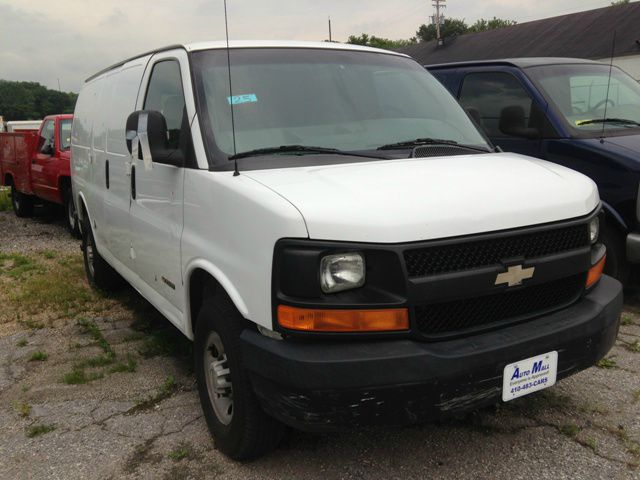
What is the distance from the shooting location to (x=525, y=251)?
258 centimetres

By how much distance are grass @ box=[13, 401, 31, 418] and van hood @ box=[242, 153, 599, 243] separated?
80.6 inches

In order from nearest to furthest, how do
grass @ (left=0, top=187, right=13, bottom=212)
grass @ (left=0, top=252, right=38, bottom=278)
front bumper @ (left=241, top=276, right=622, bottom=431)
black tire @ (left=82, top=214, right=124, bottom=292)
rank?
front bumper @ (left=241, top=276, right=622, bottom=431) → black tire @ (left=82, top=214, right=124, bottom=292) → grass @ (left=0, top=252, right=38, bottom=278) → grass @ (left=0, top=187, right=13, bottom=212)

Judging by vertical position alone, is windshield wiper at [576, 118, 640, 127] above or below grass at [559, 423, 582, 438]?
above

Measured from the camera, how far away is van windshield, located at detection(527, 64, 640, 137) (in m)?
5.29

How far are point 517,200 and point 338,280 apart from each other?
0.87 meters

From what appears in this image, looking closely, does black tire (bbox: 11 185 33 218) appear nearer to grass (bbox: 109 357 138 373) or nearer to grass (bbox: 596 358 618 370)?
grass (bbox: 109 357 138 373)

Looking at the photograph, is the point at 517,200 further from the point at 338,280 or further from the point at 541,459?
the point at 541,459

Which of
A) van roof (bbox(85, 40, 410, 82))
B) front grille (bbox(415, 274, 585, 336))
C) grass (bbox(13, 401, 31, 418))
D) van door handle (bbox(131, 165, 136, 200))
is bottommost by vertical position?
grass (bbox(13, 401, 31, 418))

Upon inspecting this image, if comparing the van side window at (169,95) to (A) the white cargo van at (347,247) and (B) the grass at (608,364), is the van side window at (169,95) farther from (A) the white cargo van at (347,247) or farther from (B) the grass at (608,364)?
(B) the grass at (608,364)

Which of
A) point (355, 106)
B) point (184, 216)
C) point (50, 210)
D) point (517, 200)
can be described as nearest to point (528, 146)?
point (355, 106)

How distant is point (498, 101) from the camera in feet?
19.1

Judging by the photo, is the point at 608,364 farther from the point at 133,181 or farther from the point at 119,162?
the point at 119,162

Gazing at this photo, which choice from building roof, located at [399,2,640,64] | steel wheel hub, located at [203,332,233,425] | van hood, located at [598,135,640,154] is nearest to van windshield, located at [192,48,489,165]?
steel wheel hub, located at [203,332,233,425]

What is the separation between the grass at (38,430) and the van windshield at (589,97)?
4.44 m
